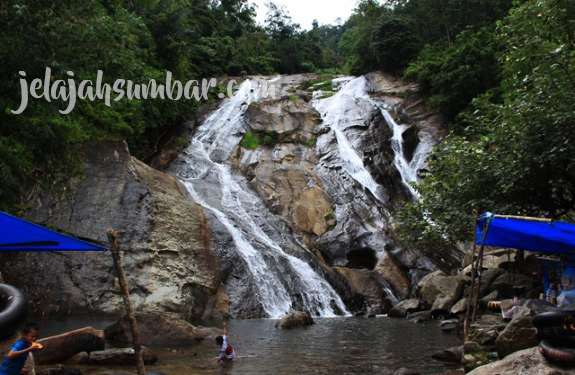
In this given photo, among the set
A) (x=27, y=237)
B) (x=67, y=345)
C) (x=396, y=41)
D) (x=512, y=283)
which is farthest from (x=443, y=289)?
(x=396, y=41)

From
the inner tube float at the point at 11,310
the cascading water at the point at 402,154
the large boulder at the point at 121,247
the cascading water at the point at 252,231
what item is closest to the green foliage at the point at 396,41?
the cascading water at the point at 402,154

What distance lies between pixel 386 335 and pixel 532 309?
6.09m

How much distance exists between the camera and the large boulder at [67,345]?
942cm

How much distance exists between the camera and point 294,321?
584 inches

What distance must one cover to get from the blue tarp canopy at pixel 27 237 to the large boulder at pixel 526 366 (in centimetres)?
569

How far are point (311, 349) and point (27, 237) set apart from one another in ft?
23.0

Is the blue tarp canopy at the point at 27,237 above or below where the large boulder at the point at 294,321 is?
above

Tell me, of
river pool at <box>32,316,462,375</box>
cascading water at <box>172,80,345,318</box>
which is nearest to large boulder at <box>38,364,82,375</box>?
river pool at <box>32,316,462,375</box>

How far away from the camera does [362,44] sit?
37.9 meters

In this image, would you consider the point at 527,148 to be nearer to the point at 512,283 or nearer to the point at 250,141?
the point at 512,283

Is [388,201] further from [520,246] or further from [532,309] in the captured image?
[532,309]

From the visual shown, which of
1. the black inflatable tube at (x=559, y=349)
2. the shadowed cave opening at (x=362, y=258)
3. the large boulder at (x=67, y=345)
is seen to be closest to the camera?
the black inflatable tube at (x=559, y=349)

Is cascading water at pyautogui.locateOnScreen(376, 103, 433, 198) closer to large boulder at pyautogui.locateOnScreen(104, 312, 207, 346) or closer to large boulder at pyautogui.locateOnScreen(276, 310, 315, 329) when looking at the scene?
large boulder at pyautogui.locateOnScreen(276, 310, 315, 329)

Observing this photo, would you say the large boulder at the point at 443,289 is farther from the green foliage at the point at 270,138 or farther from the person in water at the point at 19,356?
the person in water at the point at 19,356
